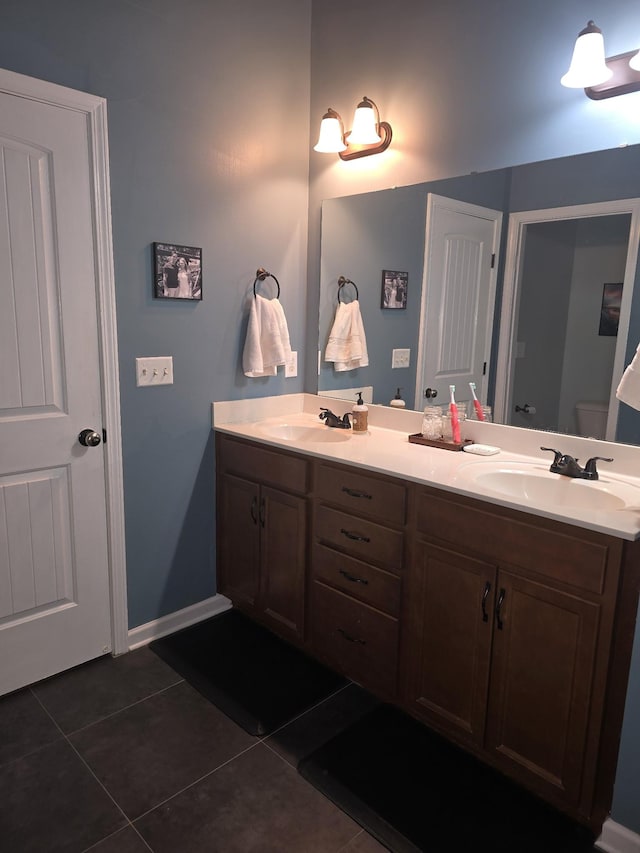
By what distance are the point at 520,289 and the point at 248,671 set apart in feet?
5.67

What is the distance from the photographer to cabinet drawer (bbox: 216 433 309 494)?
7.20ft

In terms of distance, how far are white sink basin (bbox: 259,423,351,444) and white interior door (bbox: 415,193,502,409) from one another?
1.22 ft

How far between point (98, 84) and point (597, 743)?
249 cm

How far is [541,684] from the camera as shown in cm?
155

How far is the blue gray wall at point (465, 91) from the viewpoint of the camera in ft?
5.72

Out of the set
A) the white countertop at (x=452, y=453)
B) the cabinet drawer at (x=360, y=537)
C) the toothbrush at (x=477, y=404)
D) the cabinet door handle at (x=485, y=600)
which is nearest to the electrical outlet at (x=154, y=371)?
the white countertop at (x=452, y=453)

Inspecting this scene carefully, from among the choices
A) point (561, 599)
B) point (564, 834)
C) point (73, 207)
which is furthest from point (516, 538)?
point (73, 207)

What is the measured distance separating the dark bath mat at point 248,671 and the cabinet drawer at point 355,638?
0.44ft

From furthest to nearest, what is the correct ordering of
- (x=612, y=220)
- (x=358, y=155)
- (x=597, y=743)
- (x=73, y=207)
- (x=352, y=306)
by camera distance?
1. (x=352, y=306)
2. (x=358, y=155)
3. (x=73, y=207)
4. (x=612, y=220)
5. (x=597, y=743)

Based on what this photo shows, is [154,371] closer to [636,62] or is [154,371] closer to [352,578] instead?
[352,578]

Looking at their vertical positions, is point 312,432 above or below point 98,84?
below

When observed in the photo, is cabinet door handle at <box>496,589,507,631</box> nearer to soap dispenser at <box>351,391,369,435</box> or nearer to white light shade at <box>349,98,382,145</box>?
soap dispenser at <box>351,391,369,435</box>

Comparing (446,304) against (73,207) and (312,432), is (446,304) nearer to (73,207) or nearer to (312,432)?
(312,432)

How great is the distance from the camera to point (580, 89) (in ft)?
5.99
